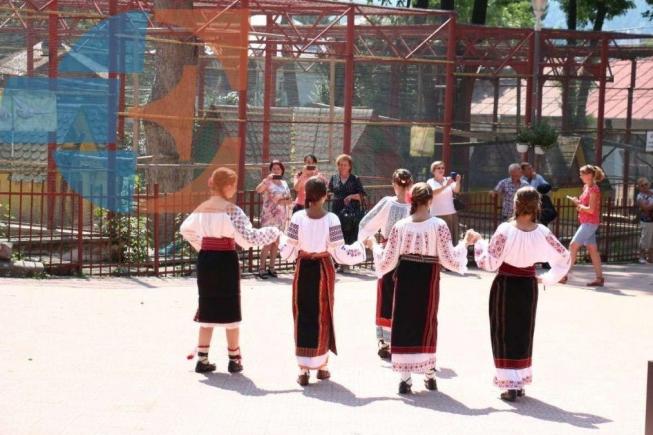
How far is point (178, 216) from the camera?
52.7ft

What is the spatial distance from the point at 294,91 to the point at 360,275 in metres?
7.92

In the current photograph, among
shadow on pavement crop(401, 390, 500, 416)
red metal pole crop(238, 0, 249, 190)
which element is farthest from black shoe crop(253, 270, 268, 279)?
shadow on pavement crop(401, 390, 500, 416)

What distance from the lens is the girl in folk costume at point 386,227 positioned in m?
9.88

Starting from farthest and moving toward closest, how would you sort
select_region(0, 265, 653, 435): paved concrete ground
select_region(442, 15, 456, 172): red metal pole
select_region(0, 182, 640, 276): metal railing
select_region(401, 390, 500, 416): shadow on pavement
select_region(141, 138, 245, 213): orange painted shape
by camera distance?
select_region(442, 15, 456, 172): red metal pole, select_region(141, 138, 245, 213): orange painted shape, select_region(0, 182, 640, 276): metal railing, select_region(401, 390, 500, 416): shadow on pavement, select_region(0, 265, 653, 435): paved concrete ground

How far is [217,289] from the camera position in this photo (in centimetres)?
925

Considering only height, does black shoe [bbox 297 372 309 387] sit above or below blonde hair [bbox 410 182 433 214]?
below

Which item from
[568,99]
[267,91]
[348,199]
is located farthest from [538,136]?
[348,199]

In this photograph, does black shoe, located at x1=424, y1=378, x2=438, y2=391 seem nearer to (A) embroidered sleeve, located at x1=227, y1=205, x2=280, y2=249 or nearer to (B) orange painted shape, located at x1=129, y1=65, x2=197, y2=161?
(A) embroidered sleeve, located at x1=227, y1=205, x2=280, y2=249

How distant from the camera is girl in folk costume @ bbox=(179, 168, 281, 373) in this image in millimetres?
9125

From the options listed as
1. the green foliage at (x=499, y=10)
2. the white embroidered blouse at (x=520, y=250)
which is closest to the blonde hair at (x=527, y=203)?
the white embroidered blouse at (x=520, y=250)

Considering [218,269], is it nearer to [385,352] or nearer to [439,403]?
[385,352]

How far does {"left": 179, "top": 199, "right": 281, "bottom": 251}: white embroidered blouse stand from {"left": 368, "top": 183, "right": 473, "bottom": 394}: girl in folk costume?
986 mm

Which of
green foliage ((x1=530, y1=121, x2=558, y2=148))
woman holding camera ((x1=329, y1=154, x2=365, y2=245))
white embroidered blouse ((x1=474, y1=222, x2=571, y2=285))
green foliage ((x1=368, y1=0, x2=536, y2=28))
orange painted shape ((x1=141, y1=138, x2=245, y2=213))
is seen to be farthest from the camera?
green foliage ((x1=368, y1=0, x2=536, y2=28))

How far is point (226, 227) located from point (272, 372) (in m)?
1.17
